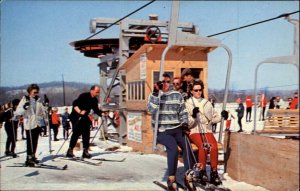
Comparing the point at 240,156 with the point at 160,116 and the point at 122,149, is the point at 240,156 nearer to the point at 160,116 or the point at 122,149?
the point at 160,116

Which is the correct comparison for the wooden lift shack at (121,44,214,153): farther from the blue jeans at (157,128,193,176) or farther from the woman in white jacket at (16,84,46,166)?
the blue jeans at (157,128,193,176)

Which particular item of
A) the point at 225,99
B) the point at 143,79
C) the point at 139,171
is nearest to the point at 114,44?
the point at 143,79

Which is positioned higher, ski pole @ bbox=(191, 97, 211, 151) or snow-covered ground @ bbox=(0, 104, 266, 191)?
ski pole @ bbox=(191, 97, 211, 151)

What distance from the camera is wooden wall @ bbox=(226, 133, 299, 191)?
15.1 ft

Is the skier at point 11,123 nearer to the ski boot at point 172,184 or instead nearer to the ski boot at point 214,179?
the ski boot at point 172,184

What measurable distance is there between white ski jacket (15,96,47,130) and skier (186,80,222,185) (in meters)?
3.37

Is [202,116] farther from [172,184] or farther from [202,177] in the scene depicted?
[172,184]

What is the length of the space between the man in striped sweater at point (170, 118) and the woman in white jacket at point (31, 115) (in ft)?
9.89

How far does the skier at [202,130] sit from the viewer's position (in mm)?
5391

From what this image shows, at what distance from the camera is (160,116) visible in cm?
552

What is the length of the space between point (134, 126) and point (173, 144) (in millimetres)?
6100

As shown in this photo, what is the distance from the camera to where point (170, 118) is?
216 inches

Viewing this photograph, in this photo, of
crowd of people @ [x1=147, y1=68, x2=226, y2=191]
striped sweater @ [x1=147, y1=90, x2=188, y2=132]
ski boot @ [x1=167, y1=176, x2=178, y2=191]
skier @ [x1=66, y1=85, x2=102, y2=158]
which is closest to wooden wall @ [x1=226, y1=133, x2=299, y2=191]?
crowd of people @ [x1=147, y1=68, x2=226, y2=191]

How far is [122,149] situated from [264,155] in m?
6.66
